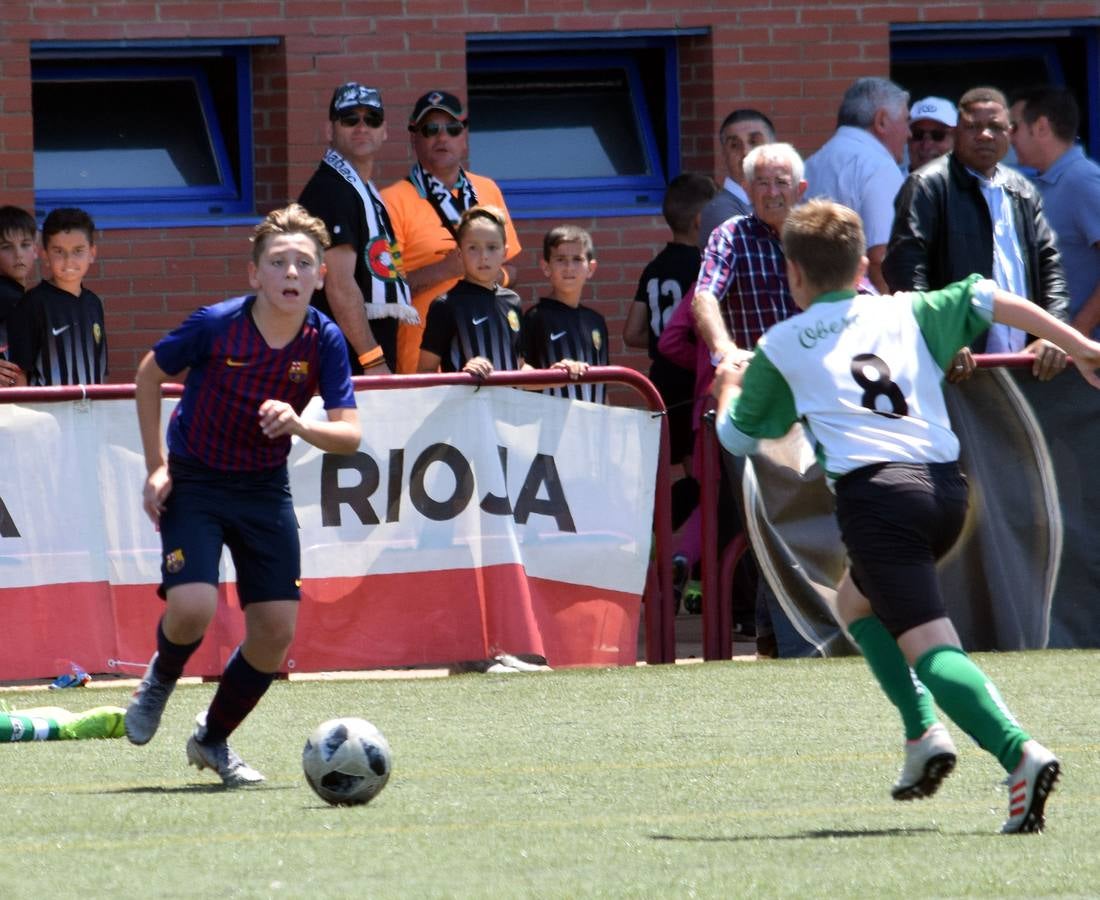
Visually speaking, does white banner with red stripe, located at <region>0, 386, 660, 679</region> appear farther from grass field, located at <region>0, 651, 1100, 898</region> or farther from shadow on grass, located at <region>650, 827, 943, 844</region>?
shadow on grass, located at <region>650, 827, 943, 844</region>

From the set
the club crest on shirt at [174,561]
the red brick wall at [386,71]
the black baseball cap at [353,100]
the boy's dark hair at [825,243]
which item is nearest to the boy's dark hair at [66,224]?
the black baseball cap at [353,100]

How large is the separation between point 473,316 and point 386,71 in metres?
2.99

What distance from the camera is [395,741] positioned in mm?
8062

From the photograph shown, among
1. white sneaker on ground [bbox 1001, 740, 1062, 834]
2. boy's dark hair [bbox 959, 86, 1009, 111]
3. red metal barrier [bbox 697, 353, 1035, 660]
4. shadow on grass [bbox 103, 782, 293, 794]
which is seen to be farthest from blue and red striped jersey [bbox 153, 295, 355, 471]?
boy's dark hair [bbox 959, 86, 1009, 111]

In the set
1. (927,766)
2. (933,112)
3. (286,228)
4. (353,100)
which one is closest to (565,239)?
(353,100)

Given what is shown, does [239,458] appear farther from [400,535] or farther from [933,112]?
[933,112]

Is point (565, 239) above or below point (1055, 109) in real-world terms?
below

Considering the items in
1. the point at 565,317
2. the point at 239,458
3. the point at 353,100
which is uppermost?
the point at 353,100

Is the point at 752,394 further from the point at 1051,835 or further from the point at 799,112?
the point at 799,112

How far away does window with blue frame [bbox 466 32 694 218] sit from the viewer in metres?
13.7

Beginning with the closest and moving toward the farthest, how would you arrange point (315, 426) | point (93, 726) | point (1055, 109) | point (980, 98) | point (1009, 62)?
point (315, 426) < point (93, 726) < point (980, 98) < point (1055, 109) < point (1009, 62)

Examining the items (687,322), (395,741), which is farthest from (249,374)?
(687,322)

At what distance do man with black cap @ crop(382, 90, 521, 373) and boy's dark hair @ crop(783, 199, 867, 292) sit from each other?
4779 mm

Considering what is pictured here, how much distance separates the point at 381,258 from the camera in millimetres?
10617
